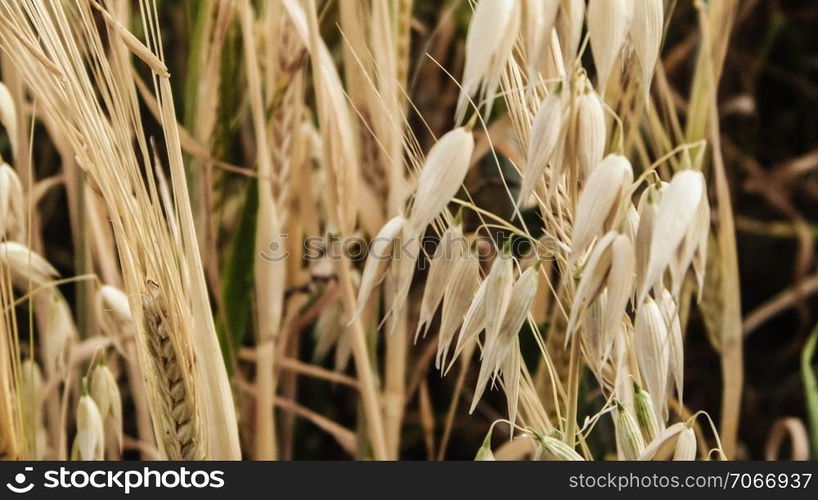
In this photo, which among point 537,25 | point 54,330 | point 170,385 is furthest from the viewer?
point 54,330

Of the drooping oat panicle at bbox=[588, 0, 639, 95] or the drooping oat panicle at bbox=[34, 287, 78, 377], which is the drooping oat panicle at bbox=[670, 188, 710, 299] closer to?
the drooping oat panicle at bbox=[588, 0, 639, 95]

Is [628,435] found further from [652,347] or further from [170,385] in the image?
[170,385]

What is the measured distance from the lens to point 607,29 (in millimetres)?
307

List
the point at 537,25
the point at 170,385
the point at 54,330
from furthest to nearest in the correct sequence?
the point at 54,330, the point at 170,385, the point at 537,25

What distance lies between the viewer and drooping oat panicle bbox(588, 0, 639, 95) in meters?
0.30

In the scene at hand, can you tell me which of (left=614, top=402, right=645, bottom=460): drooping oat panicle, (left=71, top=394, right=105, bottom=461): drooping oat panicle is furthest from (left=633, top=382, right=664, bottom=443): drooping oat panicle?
(left=71, top=394, right=105, bottom=461): drooping oat panicle

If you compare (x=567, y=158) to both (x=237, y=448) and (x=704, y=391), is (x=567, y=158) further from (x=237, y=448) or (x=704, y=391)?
(x=704, y=391)

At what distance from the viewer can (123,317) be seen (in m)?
0.51
